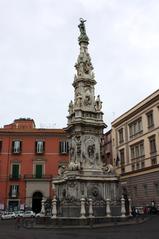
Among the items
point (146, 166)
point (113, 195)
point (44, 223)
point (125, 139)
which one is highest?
point (125, 139)

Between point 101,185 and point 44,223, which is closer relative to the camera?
point 44,223

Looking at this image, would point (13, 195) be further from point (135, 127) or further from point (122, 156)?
point (135, 127)

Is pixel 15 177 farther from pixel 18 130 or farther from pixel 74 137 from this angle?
pixel 74 137

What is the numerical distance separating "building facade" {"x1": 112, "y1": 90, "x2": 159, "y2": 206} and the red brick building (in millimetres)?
9582

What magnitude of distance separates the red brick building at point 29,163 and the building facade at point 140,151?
958 centimetres

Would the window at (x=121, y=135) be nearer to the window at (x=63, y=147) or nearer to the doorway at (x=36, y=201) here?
the window at (x=63, y=147)

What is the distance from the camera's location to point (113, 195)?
2333 centimetres

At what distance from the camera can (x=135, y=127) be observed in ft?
142

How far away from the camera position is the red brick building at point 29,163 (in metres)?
45.9

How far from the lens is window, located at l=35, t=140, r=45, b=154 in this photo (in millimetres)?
49250

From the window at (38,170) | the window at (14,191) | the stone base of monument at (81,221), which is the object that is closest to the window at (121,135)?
the window at (38,170)

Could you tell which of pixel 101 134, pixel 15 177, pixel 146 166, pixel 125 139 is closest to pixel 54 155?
pixel 15 177

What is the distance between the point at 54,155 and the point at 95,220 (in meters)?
29.7

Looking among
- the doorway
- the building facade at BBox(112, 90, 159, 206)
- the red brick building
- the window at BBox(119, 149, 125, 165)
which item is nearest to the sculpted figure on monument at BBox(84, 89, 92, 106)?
the building facade at BBox(112, 90, 159, 206)
